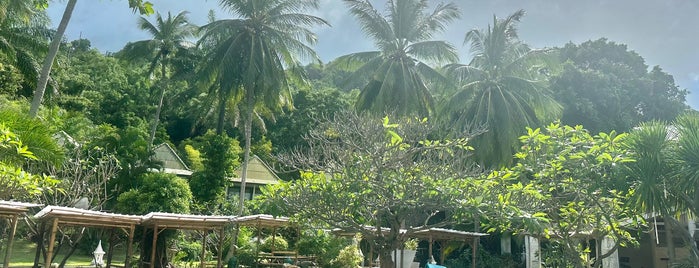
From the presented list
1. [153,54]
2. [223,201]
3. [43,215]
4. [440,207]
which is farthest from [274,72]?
→ [440,207]

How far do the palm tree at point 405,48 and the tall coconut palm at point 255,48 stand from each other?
2.35 meters

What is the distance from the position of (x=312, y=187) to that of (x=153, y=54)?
1934 centimetres

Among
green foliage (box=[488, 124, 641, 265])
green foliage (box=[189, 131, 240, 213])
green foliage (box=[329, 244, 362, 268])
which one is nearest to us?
green foliage (box=[488, 124, 641, 265])

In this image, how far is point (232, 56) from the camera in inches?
764

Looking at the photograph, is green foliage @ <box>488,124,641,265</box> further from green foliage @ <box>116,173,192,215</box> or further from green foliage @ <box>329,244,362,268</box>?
green foliage @ <box>116,173,192,215</box>

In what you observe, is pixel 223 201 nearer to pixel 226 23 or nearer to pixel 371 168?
pixel 226 23

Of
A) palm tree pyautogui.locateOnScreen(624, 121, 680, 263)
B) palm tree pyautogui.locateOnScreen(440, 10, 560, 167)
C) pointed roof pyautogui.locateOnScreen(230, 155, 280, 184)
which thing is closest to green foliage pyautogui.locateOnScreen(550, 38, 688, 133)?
palm tree pyautogui.locateOnScreen(440, 10, 560, 167)

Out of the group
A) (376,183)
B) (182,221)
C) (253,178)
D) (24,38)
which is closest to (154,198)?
(182,221)

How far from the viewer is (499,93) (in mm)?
21172

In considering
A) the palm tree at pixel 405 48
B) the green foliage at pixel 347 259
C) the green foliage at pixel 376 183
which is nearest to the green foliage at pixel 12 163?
the green foliage at pixel 376 183

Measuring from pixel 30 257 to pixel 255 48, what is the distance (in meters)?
11.4

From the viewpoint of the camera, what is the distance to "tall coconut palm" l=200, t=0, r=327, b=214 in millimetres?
19375

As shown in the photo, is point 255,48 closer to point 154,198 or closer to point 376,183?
point 154,198

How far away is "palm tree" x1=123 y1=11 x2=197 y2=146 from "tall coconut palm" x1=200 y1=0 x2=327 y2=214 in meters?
6.28
